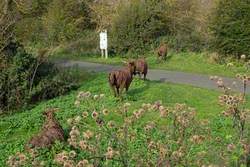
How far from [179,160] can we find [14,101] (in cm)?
1123

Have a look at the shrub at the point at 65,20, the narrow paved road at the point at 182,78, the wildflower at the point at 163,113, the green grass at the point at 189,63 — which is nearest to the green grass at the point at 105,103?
the narrow paved road at the point at 182,78

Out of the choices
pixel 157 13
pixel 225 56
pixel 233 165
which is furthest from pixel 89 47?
pixel 233 165

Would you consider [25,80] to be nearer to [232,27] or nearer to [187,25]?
[232,27]

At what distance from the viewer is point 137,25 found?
1203 inches

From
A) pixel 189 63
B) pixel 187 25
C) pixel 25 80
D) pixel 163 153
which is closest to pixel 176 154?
pixel 163 153

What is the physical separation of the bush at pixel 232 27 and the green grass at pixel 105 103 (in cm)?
680

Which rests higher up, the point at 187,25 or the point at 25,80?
the point at 187,25

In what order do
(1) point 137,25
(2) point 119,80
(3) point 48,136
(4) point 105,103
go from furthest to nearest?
(1) point 137,25 → (2) point 119,80 → (4) point 105,103 → (3) point 48,136

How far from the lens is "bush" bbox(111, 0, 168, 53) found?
30.4 metres

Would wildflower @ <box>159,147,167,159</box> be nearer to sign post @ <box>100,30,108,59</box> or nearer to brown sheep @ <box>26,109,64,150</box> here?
brown sheep @ <box>26,109,64,150</box>

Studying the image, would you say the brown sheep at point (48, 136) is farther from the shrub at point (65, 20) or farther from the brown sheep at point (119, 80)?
the shrub at point (65, 20)

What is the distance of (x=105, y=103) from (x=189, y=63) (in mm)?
11838

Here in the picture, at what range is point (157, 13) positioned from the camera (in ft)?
102

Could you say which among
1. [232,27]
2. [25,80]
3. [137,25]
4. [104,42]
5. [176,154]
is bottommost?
[25,80]
